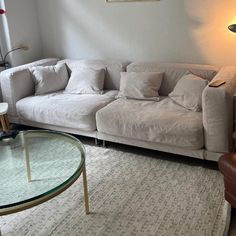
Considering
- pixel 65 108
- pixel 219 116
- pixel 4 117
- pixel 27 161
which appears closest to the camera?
pixel 27 161

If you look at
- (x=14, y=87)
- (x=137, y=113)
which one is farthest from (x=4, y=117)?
(x=137, y=113)

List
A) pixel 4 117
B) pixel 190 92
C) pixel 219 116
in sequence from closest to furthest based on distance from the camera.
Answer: pixel 219 116
pixel 190 92
pixel 4 117

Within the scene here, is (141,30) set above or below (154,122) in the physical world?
above

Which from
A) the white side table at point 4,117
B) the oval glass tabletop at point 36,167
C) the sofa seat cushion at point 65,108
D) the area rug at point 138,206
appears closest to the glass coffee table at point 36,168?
the oval glass tabletop at point 36,167

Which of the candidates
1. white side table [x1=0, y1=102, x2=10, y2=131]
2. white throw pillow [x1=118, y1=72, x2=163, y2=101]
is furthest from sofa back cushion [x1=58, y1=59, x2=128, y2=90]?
white side table [x1=0, y1=102, x2=10, y2=131]

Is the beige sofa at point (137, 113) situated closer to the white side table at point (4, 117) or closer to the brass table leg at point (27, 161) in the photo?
the white side table at point (4, 117)

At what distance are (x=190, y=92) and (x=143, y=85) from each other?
514mm

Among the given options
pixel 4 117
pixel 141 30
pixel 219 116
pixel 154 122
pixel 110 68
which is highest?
pixel 141 30

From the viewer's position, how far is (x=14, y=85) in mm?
3553

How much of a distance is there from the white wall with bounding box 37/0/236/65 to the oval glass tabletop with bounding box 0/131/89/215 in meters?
1.57

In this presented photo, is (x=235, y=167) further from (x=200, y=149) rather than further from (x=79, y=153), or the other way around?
(x=79, y=153)

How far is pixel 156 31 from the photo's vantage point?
3488mm

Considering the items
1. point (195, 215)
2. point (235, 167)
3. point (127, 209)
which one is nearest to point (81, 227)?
point (127, 209)

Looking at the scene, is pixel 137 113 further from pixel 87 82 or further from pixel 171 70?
pixel 87 82
